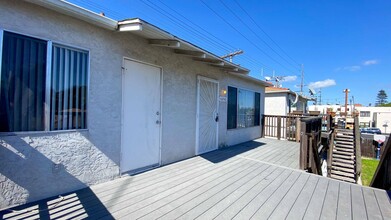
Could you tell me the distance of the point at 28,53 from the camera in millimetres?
2502

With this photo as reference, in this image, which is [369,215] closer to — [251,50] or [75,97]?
[75,97]

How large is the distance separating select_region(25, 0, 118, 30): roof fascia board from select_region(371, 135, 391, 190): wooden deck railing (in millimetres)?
5084

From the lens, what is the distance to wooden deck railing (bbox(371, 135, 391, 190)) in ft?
11.8

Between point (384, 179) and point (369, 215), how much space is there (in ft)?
6.12

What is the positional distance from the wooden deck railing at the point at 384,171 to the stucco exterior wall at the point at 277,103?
9.49 m

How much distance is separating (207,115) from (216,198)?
3284 mm

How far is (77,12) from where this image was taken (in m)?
2.72

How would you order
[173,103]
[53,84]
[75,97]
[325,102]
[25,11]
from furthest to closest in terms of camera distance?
[325,102] < [173,103] < [75,97] < [53,84] < [25,11]

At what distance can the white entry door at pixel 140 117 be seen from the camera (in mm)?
3694

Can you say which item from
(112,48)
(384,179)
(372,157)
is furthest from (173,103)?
(372,157)

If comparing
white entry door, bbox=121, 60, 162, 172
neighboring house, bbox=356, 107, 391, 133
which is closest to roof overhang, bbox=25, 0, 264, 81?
white entry door, bbox=121, 60, 162, 172

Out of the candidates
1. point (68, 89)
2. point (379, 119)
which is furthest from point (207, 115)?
point (379, 119)

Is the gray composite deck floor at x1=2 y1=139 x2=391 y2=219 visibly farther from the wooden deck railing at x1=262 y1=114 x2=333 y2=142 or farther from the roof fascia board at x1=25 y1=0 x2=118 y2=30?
the wooden deck railing at x1=262 y1=114 x2=333 y2=142

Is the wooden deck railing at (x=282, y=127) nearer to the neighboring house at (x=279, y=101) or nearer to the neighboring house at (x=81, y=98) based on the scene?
the neighboring house at (x=279, y=101)
